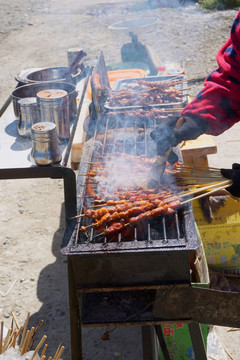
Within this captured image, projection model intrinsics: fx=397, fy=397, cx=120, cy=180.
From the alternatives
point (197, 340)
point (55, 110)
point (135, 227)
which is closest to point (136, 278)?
point (135, 227)

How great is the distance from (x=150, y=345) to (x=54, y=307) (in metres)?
1.32

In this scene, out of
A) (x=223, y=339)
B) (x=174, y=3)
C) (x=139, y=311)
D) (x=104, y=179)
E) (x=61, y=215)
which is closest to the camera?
(x=139, y=311)

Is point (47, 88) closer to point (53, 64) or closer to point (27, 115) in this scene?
point (27, 115)

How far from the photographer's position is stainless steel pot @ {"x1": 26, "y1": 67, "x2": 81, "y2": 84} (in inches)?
200

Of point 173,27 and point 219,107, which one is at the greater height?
point 219,107

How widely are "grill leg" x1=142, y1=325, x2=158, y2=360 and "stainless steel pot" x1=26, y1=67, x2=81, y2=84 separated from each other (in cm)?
315

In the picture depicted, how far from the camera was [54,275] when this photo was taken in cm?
492

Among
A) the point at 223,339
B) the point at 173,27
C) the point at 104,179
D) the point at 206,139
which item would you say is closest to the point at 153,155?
the point at 104,179

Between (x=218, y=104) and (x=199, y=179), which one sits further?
(x=218, y=104)

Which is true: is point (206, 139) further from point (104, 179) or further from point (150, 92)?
point (104, 179)

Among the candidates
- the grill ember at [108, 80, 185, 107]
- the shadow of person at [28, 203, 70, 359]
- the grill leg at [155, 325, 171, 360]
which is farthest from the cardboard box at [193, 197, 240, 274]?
the shadow of person at [28, 203, 70, 359]

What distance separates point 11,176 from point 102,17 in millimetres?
14656

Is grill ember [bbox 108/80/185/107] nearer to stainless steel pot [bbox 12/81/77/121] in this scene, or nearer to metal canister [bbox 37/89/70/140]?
stainless steel pot [bbox 12/81/77/121]

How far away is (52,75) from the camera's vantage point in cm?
530
